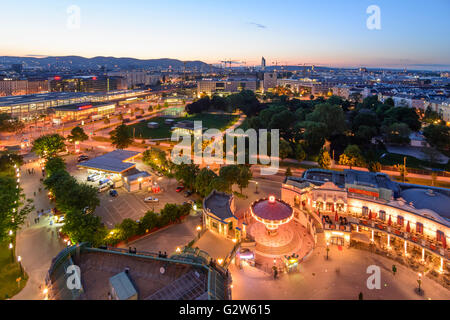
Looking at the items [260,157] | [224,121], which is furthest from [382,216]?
[224,121]

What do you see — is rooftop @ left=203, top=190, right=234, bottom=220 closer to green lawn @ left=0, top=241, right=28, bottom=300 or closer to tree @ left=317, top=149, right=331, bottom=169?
green lawn @ left=0, top=241, right=28, bottom=300

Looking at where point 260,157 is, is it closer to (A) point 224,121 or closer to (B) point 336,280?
(B) point 336,280

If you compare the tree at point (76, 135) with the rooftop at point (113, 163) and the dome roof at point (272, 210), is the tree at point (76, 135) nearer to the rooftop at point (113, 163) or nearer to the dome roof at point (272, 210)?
the rooftop at point (113, 163)

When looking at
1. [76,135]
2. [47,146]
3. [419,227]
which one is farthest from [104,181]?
[419,227]

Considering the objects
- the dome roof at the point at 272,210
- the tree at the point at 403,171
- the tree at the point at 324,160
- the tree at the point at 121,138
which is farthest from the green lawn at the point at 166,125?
the tree at the point at 403,171

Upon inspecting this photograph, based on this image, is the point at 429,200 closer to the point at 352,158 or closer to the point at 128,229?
the point at 352,158

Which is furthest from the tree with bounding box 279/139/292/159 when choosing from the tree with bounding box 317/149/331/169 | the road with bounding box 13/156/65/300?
the road with bounding box 13/156/65/300

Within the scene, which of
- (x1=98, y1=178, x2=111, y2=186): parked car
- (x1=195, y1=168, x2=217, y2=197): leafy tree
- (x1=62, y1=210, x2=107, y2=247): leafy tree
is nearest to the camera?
(x1=62, y1=210, x2=107, y2=247): leafy tree

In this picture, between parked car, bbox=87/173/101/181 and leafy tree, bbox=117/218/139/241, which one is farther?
parked car, bbox=87/173/101/181
